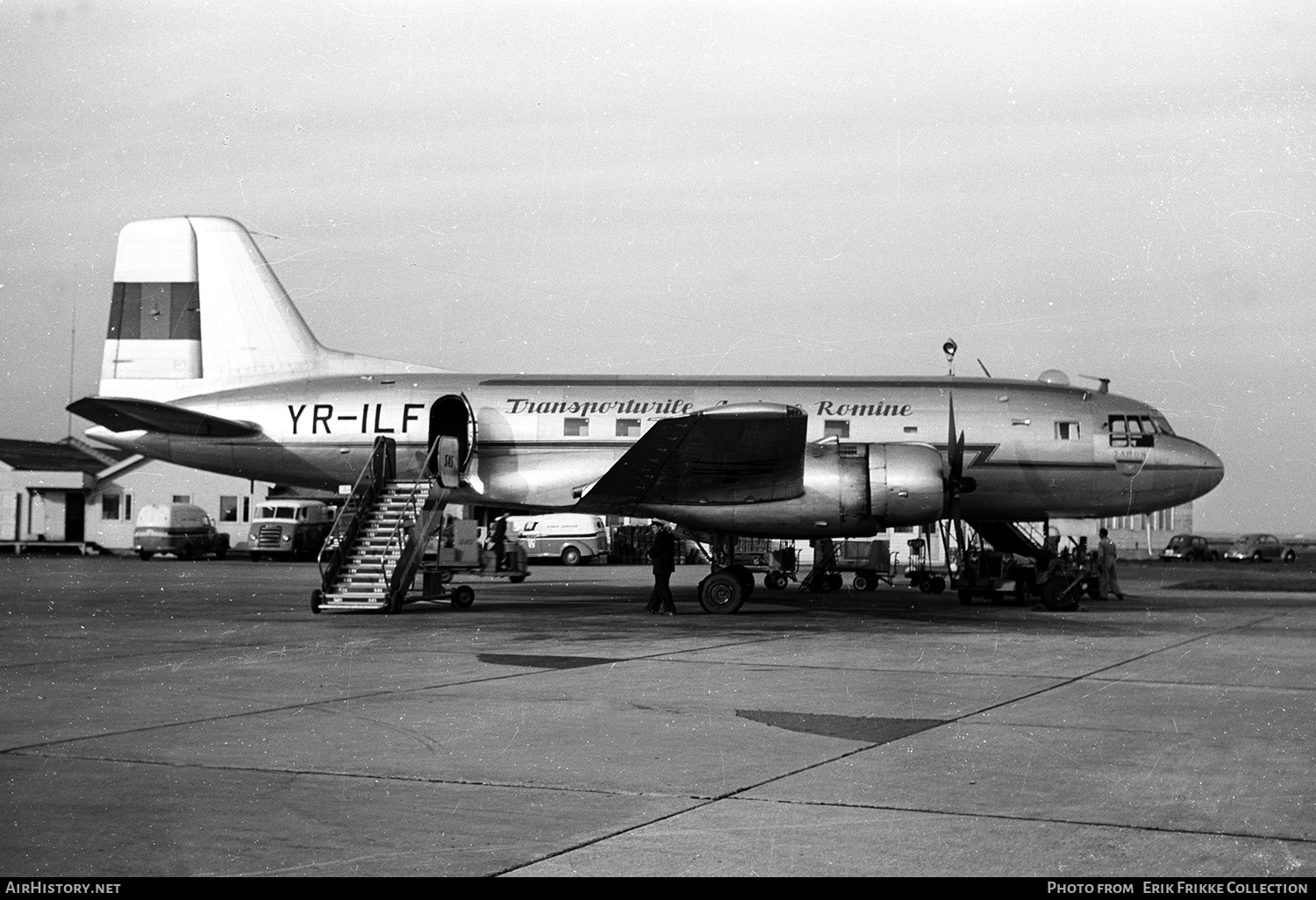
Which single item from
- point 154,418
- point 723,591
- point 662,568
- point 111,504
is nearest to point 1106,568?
point 723,591

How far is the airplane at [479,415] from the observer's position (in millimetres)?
23406

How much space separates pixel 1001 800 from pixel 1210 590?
89.6 feet

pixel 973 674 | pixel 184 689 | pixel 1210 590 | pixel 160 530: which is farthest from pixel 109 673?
pixel 160 530

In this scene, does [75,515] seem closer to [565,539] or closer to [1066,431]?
[565,539]

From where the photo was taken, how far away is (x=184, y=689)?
1102cm

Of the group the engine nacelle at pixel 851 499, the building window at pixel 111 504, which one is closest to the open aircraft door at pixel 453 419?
the engine nacelle at pixel 851 499

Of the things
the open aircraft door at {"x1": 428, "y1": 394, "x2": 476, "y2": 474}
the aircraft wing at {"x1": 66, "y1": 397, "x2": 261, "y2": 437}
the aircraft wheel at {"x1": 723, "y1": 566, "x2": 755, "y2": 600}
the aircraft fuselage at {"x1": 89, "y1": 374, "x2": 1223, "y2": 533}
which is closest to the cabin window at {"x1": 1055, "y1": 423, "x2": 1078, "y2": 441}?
the aircraft fuselage at {"x1": 89, "y1": 374, "x2": 1223, "y2": 533}

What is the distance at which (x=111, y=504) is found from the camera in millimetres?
59438

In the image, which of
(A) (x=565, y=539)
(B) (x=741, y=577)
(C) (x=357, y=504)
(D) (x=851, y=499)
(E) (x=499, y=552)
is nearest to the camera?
(D) (x=851, y=499)

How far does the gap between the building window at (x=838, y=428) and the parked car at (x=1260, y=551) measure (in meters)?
60.9

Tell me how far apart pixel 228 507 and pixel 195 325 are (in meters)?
36.8

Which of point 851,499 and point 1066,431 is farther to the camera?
point 1066,431

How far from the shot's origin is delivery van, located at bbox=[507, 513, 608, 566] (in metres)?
48.6

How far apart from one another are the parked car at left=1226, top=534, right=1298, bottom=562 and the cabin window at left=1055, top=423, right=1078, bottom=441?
58.5 m
